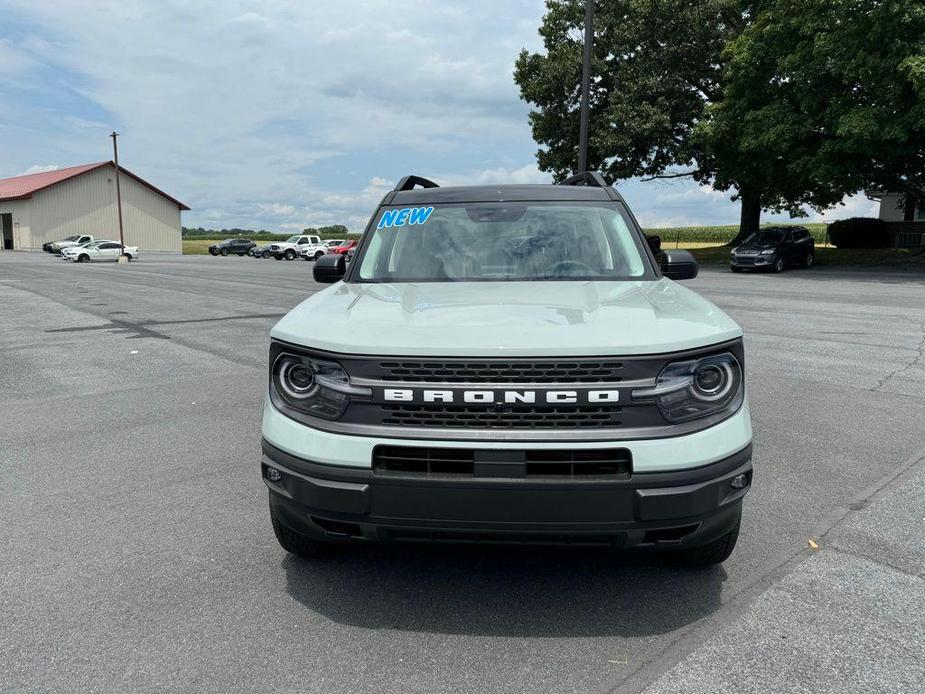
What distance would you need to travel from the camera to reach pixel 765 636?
2793mm

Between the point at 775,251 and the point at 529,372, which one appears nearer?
the point at 529,372

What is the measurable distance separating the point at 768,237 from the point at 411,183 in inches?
1040

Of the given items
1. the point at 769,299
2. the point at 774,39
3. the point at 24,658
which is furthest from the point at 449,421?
the point at 774,39

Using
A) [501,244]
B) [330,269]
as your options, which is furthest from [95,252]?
[501,244]

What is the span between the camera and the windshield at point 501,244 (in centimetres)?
397

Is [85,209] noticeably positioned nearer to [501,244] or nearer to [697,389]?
[501,244]

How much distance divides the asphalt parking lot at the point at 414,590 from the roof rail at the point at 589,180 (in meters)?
2.12

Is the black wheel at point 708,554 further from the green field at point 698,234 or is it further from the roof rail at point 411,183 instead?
the green field at point 698,234

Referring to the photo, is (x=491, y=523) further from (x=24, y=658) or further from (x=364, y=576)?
(x=24, y=658)

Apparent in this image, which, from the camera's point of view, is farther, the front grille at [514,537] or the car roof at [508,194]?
the car roof at [508,194]

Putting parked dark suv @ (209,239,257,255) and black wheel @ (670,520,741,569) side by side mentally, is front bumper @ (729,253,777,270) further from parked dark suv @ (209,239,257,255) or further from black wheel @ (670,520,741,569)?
parked dark suv @ (209,239,257,255)

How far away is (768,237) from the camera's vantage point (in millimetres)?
28469

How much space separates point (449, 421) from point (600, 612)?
3.49ft

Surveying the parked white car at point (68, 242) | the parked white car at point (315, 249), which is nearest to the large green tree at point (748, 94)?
the parked white car at point (315, 249)
